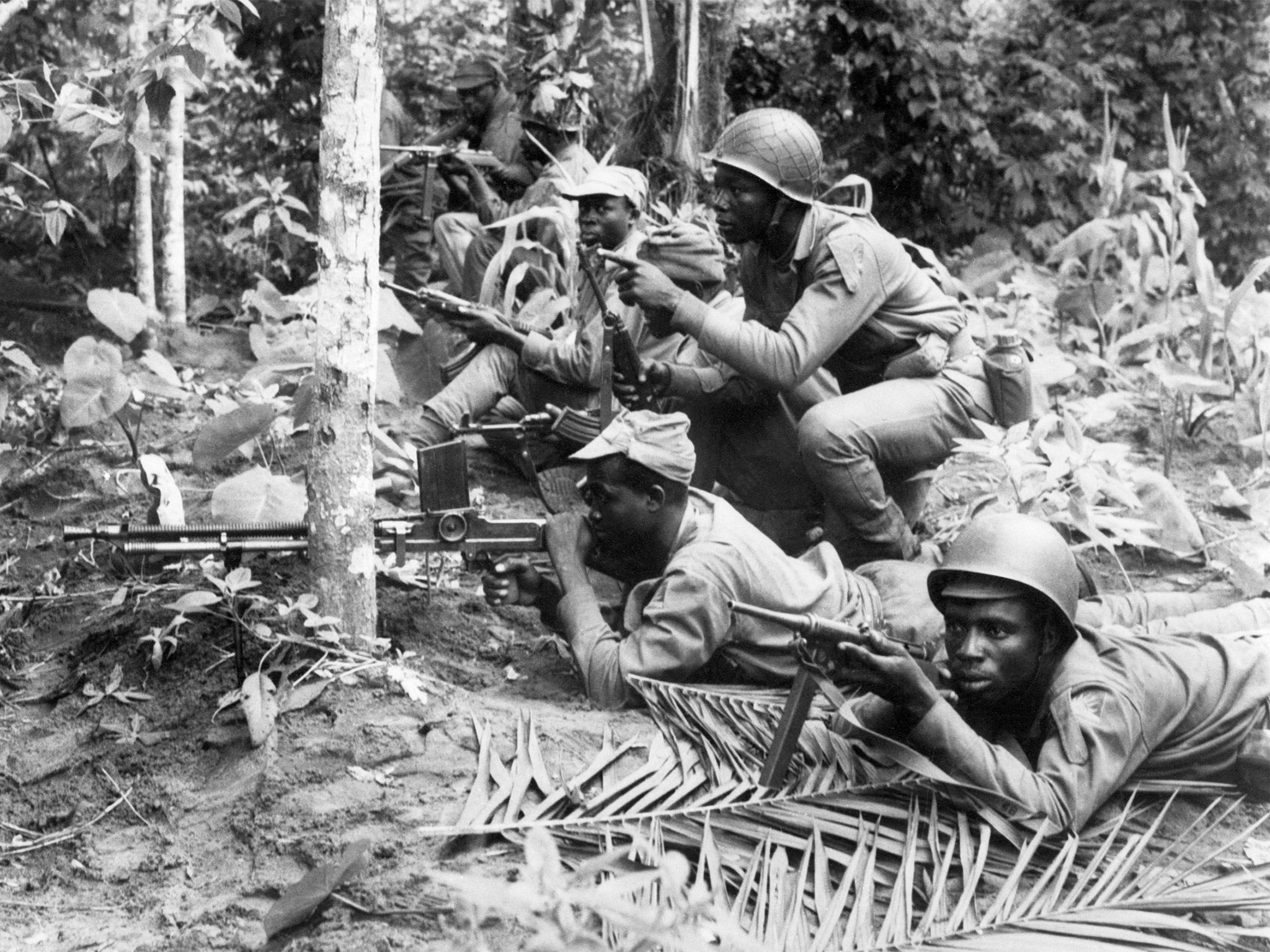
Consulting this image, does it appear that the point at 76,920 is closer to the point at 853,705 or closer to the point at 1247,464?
the point at 853,705

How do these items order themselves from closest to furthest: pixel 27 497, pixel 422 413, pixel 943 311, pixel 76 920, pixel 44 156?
pixel 76 920 → pixel 943 311 → pixel 27 497 → pixel 422 413 → pixel 44 156

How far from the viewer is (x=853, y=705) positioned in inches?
166

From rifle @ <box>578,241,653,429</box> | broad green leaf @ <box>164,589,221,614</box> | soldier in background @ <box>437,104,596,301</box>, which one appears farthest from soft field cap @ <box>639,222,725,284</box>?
broad green leaf @ <box>164,589,221,614</box>

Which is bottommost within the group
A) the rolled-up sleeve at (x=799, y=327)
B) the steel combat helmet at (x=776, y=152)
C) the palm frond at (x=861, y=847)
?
the palm frond at (x=861, y=847)

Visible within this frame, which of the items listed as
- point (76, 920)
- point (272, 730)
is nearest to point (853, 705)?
point (272, 730)

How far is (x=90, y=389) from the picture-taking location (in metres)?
5.93

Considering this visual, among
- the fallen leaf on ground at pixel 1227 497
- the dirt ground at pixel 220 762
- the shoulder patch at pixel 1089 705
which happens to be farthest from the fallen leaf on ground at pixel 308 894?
the fallen leaf on ground at pixel 1227 497

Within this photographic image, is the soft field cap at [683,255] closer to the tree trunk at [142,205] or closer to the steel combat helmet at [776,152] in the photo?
the steel combat helmet at [776,152]

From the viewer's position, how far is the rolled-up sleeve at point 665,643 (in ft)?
15.2

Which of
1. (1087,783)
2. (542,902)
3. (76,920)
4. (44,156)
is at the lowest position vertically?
(76,920)

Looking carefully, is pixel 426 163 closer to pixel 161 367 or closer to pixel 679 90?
pixel 679 90

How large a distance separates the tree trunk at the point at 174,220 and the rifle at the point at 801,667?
202 inches

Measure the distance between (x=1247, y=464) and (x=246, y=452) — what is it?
481 centimetres

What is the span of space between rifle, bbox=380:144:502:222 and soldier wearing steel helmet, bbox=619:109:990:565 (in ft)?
9.65
